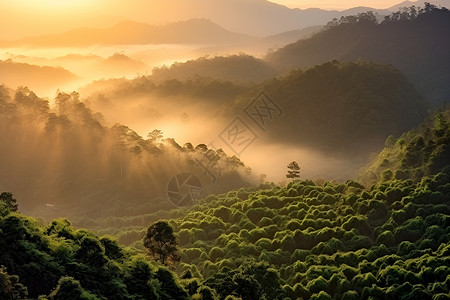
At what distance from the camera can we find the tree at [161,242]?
2258 inches

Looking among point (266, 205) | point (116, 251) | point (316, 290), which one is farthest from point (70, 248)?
point (266, 205)

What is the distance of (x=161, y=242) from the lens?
57688 millimetres

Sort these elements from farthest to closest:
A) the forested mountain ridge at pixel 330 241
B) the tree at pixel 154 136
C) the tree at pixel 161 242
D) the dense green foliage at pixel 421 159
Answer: the tree at pixel 154 136
the dense green foliage at pixel 421 159
the forested mountain ridge at pixel 330 241
the tree at pixel 161 242

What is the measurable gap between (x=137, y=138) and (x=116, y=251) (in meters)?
118

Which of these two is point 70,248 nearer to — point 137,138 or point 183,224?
point 183,224

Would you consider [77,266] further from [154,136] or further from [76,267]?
[154,136]

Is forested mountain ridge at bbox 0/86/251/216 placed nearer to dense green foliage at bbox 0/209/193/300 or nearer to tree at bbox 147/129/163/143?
tree at bbox 147/129/163/143

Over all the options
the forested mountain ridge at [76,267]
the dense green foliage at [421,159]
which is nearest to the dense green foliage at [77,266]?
the forested mountain ridge at [76,267]

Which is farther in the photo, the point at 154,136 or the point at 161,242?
the point at 154,136

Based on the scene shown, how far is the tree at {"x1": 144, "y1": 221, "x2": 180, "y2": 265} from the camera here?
188 feet

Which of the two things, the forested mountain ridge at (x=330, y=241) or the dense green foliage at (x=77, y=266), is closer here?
the dense green foliage at (x=77, y=266)

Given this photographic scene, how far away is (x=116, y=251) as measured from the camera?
4903 centimetres

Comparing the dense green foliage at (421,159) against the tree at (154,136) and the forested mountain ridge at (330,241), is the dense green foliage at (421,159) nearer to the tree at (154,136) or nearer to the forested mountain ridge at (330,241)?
the forested mountain ridge at (330,241)

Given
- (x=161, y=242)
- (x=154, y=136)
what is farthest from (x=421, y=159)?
(x=154, y=136)
